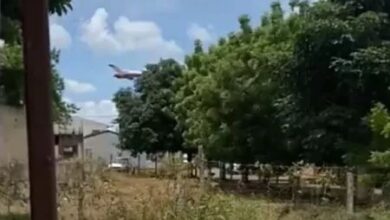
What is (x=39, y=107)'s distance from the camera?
10.3ft

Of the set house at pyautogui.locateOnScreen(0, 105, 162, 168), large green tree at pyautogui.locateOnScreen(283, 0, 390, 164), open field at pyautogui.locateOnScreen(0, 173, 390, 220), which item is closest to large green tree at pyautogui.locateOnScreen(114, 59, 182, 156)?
house at pyautogui.locateOnScreen(0, 105, 162, 168)

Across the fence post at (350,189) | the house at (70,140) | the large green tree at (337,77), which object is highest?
the large green tree at (337,77)

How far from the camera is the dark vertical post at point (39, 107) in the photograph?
10.2 ft

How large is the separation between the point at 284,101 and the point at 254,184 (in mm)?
4668

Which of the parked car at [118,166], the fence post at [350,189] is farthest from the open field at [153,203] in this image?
the fence post at [350,189]

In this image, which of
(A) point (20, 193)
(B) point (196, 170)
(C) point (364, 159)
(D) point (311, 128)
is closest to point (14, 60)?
(A) point (20, 193)

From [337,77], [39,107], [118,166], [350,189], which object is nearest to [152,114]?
[118,166]

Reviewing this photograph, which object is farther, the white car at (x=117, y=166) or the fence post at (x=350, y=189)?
the fence post at (x=350, y=189)

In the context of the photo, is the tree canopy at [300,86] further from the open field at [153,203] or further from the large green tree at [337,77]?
the open field at [153,203]

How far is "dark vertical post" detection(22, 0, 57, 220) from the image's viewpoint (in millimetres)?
3109

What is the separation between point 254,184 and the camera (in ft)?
57.5

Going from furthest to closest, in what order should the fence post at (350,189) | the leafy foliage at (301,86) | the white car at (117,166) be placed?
1. the leafy foliage at (301,86)
2. the fence post at (350,189)
3. the white car at (117,166)

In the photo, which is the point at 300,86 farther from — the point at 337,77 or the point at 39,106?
the point at 39,106

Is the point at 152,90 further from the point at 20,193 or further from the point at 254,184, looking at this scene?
the point at 20,193
